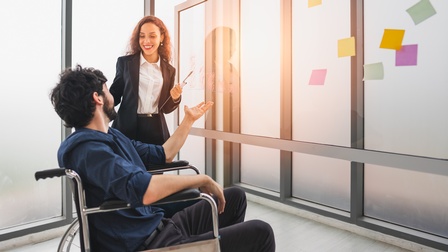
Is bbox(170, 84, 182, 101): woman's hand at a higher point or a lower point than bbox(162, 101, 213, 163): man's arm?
higher

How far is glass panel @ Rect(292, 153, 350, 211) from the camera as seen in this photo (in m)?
2.59

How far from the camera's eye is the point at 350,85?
2.31m

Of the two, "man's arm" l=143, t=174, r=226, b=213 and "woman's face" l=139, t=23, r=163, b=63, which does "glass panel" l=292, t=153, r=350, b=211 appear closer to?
"woman's face" l=139, t=23, r=163, b=63

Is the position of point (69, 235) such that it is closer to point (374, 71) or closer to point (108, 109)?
point (108, 109)

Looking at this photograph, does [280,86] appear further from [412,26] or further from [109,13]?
[109,13]

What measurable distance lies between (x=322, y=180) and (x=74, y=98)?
205 cm

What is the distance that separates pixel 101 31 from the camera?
2779 mm

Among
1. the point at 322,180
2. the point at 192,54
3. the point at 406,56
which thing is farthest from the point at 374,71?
the point at 192,54

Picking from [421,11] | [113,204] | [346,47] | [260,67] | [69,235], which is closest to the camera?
[113,204]

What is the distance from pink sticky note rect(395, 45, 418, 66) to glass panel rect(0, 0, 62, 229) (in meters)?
2.30

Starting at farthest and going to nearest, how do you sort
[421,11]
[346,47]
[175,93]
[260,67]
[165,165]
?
[260,67] → [175,93] → [346,47] → [421,11] → [165,165]

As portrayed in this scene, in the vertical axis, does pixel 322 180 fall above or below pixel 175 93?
below

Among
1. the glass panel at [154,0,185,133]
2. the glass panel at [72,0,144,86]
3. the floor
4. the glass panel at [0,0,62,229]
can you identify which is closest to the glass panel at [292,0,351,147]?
the floor

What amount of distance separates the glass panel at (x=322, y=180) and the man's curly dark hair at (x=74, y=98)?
6.36ft
